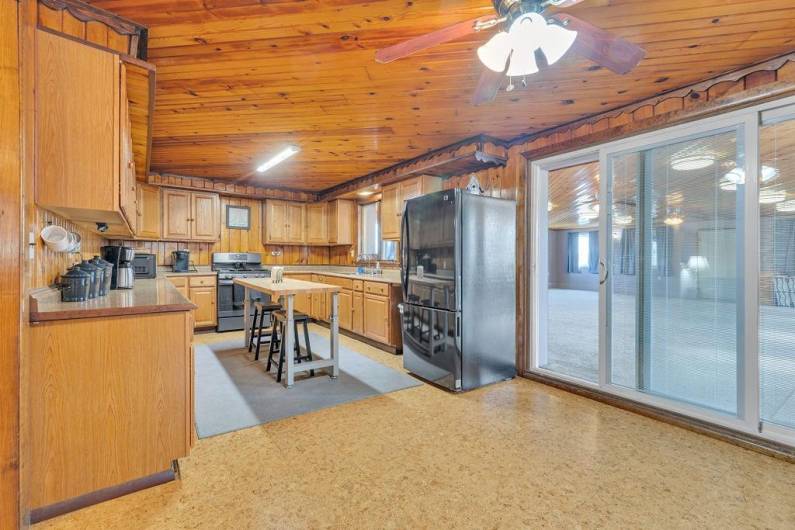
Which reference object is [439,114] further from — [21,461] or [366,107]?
[21,461]

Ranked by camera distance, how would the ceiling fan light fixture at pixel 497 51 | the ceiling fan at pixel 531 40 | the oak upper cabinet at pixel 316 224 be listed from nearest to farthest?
the ceiling fan at pixel 531 40, the ceiling fan light fixture at pixel 497 51, the oak upper cabinet at pixel 316 224

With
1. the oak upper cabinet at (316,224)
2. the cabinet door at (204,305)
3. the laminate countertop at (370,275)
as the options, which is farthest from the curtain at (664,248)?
the cabinet door at (204,305)

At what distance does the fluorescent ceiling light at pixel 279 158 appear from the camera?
3921 mm

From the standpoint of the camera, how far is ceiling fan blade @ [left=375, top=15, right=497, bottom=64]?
1.46 meters

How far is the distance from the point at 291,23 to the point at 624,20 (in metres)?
1.65

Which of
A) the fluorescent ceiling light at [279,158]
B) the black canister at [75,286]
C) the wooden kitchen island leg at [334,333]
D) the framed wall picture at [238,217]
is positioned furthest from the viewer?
the framed wall picture at [238,217]

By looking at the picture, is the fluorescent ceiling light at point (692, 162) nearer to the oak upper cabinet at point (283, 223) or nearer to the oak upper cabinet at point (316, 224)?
the oak upper cabinet at point (316, 224)

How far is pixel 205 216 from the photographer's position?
547cm

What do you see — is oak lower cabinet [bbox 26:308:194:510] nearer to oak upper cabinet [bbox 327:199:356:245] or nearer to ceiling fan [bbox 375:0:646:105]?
ceiling fan [bbox 375:0:646:105]

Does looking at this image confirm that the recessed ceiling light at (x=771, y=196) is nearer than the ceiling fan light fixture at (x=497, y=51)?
No

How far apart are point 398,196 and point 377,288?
124cm

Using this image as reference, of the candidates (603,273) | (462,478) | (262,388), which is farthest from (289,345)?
(603,273)

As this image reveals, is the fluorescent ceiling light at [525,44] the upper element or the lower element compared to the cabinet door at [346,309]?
upper

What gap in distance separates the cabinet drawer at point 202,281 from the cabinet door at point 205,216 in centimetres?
67
